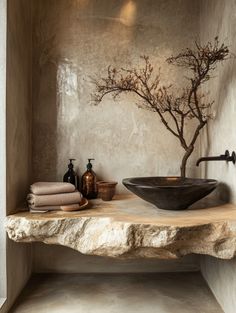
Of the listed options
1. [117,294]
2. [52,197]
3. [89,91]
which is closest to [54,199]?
[52,197]

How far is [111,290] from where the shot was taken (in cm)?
190

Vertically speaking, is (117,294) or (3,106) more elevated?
(3,106)

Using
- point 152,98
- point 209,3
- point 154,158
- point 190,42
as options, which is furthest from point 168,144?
point 209,3

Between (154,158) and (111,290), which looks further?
(154,158)

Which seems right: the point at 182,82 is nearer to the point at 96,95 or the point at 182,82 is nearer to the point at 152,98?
the point at 152,98

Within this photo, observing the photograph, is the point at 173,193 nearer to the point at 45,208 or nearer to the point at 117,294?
the point at 45,208

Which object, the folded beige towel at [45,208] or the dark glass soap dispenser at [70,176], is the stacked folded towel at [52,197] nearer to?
the folded beige towel at [45,208]

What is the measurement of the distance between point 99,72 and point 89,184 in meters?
0.79

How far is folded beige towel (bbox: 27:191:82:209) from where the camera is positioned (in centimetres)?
158

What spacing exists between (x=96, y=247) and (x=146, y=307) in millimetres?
611

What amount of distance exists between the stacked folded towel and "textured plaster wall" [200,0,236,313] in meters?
0.86

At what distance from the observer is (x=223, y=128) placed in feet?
5.82

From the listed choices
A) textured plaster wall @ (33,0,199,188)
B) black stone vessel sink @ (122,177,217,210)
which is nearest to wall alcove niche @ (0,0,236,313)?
textured plaster wall @ (33,0,199,188)

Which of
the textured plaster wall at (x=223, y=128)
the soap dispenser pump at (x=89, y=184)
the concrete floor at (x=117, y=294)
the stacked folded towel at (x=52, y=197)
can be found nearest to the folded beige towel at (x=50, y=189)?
the stacked folded towel at (x=52, y=197)
